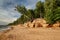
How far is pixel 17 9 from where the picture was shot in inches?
2442

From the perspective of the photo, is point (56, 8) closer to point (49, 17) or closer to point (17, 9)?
point (49, 17)

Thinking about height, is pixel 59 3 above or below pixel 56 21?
above

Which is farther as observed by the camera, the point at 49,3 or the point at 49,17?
the point at 49,3

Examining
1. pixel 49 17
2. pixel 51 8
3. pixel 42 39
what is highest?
pixel 51 8

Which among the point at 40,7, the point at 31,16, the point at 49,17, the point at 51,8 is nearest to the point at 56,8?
the point at 51,8

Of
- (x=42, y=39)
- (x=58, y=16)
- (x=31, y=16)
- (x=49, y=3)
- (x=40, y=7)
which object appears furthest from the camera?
(x=31, y=16)

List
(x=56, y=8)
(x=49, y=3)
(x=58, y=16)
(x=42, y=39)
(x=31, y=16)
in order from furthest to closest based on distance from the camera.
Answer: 1. (x=31, y=16)
2. (x=49, y=3)
3. (x=56, y=8)
4. (x=58, y=16)
5. (x=42, y=39)

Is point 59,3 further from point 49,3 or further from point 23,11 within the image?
point 23,11

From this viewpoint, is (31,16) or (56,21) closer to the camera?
(56,21)

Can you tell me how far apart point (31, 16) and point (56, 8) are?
930 inches

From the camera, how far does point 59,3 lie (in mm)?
38875

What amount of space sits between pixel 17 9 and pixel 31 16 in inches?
294

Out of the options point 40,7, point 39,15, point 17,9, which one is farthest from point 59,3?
point 17,9

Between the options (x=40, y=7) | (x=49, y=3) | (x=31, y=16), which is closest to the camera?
(x=49, y=3)
